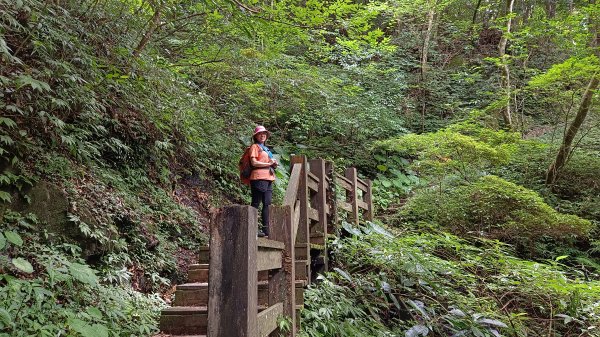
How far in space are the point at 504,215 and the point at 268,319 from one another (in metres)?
8.11

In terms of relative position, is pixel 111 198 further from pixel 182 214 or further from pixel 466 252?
pixel 466 252

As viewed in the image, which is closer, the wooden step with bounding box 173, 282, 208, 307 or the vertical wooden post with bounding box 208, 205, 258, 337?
the vertical wooden post with bounding box 208, 205, 258, 337

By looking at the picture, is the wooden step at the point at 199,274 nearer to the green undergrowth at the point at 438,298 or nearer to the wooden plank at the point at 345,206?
the green undergrowth at the point at 438,298

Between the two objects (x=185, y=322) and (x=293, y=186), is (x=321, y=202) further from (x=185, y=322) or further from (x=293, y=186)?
(x=185, y=322)

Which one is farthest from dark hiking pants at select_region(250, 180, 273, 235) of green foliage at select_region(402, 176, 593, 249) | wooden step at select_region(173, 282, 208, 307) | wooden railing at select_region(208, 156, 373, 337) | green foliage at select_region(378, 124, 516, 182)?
green foliage at select_region(378, 124, 516, 182)

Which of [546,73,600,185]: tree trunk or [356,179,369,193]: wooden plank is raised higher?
[546,73,600,185]: tree trunk

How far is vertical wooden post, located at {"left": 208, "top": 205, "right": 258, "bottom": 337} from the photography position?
8.23ft

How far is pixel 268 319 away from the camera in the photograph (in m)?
3.11

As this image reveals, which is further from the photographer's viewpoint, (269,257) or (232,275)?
(269,257)

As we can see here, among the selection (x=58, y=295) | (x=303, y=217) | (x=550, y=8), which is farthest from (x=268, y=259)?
(x=550, y=8)

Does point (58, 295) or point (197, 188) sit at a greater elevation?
point (197, 188)

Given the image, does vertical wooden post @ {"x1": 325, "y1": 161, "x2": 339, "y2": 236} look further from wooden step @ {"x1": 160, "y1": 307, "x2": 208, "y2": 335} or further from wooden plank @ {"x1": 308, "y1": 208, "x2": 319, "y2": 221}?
wooden step @ {"x1": 160, "y1": 307, "x2": 208, "y2": 335}

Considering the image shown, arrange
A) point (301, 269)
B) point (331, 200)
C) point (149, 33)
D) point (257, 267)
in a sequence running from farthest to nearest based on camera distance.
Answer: point (331, 200) < point (149, 33) < point (301, 269) < point (257, 267)

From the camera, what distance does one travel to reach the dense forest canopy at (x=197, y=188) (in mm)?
4301
